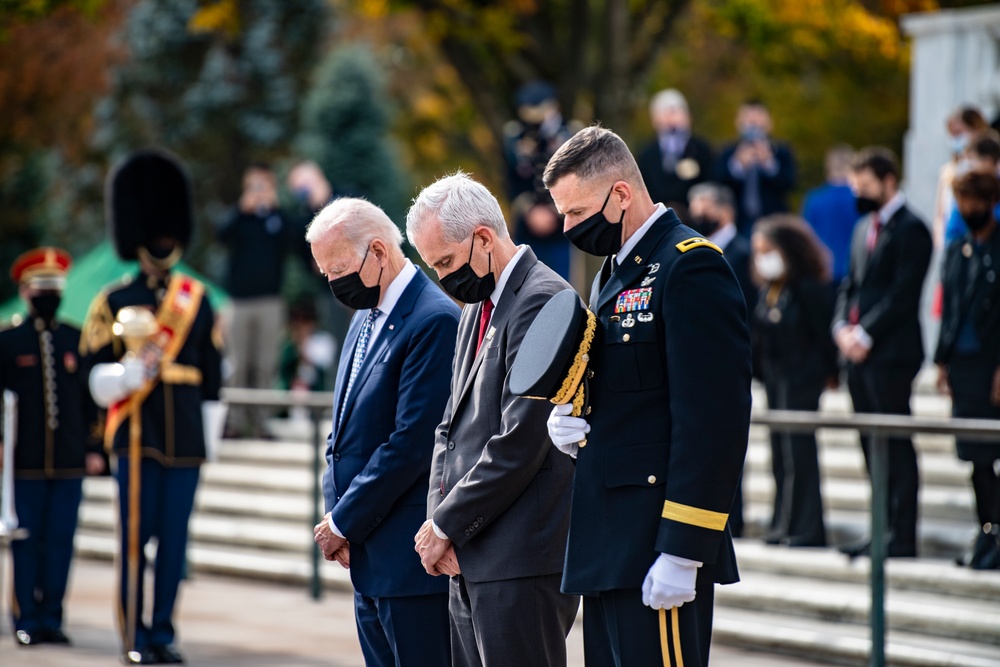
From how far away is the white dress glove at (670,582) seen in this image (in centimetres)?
389

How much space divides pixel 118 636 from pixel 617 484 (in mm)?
5284

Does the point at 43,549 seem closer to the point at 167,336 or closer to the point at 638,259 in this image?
the point at 167,336

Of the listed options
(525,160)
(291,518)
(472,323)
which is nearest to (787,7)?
(525,160)

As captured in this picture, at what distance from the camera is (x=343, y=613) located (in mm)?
9375

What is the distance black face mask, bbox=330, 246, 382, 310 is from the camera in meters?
5.14

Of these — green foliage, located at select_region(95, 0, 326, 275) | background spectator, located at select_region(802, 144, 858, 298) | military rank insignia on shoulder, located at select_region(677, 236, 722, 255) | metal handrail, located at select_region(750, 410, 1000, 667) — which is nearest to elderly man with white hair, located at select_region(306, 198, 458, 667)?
military rank insignia on shoulder, located at select_region(677, 236, 722, 255)

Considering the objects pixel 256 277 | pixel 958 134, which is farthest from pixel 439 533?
pixel 256 277

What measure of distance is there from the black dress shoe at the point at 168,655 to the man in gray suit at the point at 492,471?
328 cm

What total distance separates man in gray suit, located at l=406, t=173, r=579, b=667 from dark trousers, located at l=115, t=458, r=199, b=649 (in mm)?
3279

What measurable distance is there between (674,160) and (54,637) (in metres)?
5.82

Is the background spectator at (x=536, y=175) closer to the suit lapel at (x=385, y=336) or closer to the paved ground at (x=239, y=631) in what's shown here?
the paved ground at (x=239, y=631)

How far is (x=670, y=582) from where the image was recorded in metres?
3.89

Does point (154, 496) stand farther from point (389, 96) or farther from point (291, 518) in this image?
point (389, 96)

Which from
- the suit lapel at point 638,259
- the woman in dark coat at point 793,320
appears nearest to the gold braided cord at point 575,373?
the suit lapel at point 638,259
